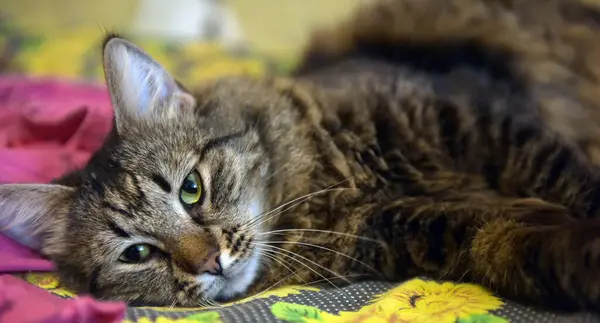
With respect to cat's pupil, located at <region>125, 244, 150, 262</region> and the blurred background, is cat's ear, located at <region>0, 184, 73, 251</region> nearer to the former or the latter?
cat's pupil, located at <region>125, 244, 150, 262</region>

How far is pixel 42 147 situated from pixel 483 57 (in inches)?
52.4

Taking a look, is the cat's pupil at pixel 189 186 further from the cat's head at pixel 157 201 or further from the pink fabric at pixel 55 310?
the pink fabric at pixel 55 310

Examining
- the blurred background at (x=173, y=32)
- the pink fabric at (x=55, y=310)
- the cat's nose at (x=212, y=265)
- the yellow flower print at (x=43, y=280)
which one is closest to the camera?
the pink fabric at (x=55, y=310)

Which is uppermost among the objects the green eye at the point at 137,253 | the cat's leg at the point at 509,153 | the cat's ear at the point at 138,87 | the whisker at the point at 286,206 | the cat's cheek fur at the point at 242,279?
the cat's ear at the point at 138,87

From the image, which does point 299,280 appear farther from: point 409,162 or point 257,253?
point 409,162

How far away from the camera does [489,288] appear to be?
4.14 feet

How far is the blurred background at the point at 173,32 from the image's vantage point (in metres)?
2.68

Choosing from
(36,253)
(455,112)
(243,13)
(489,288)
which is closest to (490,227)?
(489,288)

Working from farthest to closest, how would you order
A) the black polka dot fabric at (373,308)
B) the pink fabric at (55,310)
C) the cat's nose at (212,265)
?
the cat's nose at (212,265) → the black polka dot fabric at (373,308) → the pink fabric at (55,310)

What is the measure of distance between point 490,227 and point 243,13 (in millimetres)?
2651

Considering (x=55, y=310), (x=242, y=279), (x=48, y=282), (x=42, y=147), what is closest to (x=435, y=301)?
(x=242, y=279)

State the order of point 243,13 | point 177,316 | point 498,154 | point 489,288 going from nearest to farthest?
1. point 177,316
2. point 489,288
3. point 498,154
4. point 243,13

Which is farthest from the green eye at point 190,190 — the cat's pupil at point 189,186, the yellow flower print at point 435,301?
the yellow flower print at point 435,301

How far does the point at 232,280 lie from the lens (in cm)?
135
